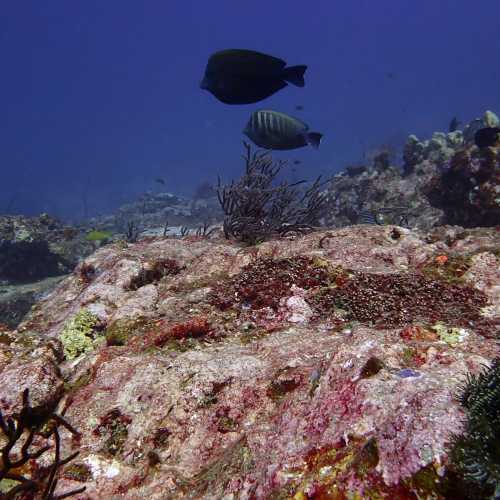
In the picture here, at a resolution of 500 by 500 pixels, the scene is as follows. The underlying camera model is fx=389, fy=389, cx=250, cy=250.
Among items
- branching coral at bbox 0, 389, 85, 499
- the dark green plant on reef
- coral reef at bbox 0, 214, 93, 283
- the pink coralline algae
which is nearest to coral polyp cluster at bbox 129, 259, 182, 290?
the pink coralline algae

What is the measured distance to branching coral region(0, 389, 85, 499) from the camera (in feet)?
5.52

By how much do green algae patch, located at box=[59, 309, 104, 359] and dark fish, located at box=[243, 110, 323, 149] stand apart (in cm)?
300

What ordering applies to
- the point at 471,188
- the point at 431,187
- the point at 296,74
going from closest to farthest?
the point at 296,74
the point at 471,188
the point at 431,187

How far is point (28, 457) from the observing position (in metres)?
1.73

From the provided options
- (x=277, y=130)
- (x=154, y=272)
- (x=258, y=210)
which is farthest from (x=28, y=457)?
(x=277, y=130)

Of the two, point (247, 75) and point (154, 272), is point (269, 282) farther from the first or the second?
point (247, 75)

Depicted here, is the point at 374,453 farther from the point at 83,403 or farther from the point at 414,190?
the point at 414,190

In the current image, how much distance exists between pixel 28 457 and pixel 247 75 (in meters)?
3.78

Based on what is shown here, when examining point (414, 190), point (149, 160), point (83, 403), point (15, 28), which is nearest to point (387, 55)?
point (149, 160)

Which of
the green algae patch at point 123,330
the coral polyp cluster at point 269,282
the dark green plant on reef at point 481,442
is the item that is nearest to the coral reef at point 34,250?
the green algae patch at point 123,330

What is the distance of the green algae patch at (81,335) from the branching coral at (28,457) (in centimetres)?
78

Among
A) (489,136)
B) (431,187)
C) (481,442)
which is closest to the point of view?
(481,442)

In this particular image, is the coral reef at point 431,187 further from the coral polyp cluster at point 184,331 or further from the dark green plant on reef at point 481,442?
the dark green plant on reef at point 481,442

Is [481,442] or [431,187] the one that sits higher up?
[431,187]
